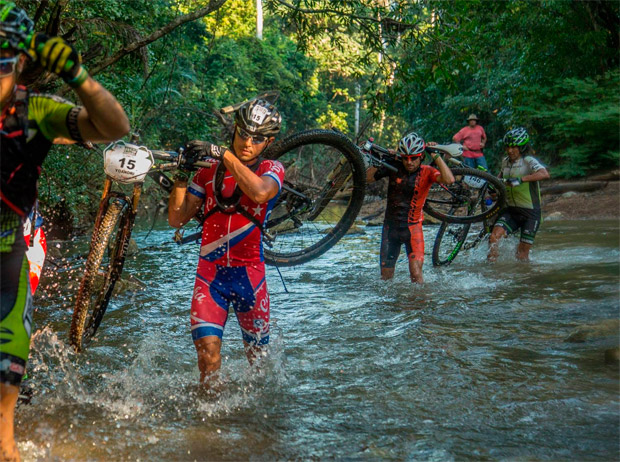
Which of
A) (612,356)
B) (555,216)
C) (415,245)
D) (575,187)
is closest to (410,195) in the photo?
(415,245)

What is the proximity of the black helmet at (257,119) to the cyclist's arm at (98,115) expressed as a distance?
4.54ft

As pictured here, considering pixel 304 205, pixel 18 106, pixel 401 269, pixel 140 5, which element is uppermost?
pixel 140 5

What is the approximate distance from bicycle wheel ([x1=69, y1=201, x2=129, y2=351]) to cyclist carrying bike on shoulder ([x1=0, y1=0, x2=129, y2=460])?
1.63 meters

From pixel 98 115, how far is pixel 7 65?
41 centimetres

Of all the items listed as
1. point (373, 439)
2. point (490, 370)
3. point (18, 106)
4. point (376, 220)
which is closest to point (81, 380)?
point (373, 439)

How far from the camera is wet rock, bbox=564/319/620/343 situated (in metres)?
6.00

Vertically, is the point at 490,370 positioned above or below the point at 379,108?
below

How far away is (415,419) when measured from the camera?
4.32 meters

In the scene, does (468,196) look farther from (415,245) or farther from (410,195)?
(415,245)

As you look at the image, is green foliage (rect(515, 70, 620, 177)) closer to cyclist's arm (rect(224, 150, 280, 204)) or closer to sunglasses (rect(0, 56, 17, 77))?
cyclist's arm (rect(224, 150, 280, 204))

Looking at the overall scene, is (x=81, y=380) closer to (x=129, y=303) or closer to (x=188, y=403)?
(x=188, y=403)

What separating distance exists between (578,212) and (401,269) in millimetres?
9469

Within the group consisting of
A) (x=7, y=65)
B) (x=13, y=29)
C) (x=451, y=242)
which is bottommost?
(x=451, y=242)

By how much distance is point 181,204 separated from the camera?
15.4 feet
